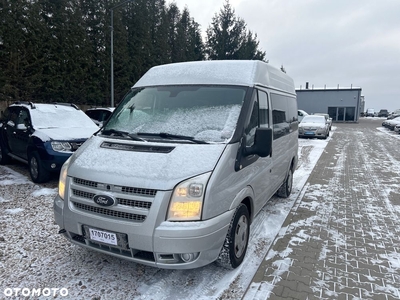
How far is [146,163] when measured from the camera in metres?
2.81

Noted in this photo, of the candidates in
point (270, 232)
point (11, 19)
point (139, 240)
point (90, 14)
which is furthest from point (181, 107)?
point (90, 14)

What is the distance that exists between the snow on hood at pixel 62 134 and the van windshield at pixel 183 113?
301cm

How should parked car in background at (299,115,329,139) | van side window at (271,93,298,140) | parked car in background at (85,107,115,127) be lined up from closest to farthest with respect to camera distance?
1. van side window at (271,93,298,140)
2. parked car in background at (85,107,115,127)
3. parked car in background at (299,115,329,139)

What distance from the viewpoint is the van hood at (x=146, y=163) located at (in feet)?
8.79

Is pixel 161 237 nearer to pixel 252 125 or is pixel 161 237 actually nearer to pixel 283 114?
pixel 252 125

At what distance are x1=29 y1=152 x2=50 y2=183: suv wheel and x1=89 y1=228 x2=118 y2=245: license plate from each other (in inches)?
164

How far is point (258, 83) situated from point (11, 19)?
15.5 metres

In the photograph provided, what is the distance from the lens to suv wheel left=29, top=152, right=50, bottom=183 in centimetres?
635

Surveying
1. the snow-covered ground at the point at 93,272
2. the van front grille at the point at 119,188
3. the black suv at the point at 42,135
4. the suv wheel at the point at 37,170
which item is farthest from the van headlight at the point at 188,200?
the suv wheel at the point at 37,170

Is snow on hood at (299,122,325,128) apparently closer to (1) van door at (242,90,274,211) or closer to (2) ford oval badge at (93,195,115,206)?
(1) van door at (242,90,274,211)

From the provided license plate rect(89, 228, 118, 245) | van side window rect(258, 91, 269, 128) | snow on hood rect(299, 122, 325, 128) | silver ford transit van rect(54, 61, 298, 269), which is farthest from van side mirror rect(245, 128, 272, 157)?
snow on hood rect(299, 122, 325, 128)

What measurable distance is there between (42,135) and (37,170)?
2.63ft

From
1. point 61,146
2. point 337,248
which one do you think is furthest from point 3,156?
point 337,248

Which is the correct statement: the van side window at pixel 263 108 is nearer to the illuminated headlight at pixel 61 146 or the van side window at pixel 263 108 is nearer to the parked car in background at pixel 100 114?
the illuminated headlight at pixel 61 146
